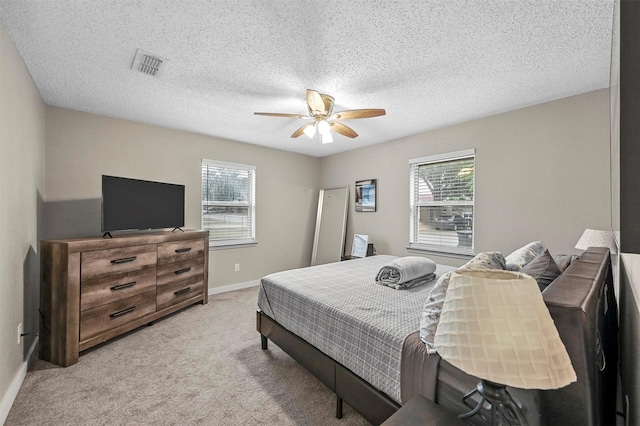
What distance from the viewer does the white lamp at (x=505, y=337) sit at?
653mm

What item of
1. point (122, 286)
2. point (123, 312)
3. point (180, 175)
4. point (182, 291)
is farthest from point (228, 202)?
point (123, 312)

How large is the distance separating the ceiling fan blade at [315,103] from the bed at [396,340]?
1566mm

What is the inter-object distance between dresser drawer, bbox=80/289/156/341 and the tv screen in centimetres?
76

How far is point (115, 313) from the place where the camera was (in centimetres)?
266

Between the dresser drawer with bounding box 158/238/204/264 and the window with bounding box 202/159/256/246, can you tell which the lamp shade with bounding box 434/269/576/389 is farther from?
the window with bounding box 202/159/256/246

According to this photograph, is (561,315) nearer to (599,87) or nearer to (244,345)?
(244,345)

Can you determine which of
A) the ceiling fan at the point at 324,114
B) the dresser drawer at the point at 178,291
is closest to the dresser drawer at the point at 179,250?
the dresser drawer at the point at 178,291

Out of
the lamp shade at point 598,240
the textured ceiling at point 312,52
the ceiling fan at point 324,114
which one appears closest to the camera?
the textured ceiling at point 312,52

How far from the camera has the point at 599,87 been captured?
2.53 m

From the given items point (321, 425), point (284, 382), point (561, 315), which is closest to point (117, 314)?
point (284, 382)

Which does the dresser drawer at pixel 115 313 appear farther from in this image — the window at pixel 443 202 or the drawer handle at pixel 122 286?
the window at pixel 443 202

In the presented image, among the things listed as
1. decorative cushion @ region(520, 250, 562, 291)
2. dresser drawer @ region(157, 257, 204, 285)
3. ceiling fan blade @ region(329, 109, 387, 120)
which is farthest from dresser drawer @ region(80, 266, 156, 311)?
decorative cushion @ region(520, 250, 562, 291)

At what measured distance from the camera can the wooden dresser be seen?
2318 millimetres

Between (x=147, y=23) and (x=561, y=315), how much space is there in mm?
2554
